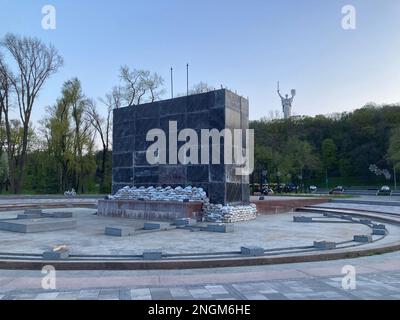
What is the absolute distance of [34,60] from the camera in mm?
34688

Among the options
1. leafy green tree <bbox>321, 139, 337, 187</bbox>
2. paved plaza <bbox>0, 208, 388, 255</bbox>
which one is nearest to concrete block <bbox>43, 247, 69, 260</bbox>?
paved plaza <bbox>0, 208, 388, 255</bbox>

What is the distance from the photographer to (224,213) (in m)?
16.2

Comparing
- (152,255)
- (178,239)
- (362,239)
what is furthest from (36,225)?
(362,239)

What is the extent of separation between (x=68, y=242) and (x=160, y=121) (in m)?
9.76

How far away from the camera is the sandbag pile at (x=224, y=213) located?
1617 centimetres

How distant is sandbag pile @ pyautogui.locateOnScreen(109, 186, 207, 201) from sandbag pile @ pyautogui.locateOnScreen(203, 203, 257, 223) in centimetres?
64

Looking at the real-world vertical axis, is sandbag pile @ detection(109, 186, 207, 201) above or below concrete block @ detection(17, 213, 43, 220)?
above

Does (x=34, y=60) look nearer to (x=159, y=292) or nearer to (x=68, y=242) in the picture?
(x=68, y=242)

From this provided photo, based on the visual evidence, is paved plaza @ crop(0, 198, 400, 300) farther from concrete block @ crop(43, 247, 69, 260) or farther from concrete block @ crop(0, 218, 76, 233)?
concrete block @ crop(0, 218, 76, 233)

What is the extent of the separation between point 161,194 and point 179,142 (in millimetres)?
2485

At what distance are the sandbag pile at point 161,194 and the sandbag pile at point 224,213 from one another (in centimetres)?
64

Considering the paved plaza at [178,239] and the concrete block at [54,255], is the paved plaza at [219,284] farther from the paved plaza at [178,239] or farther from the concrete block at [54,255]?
the paved plaza at [178,239]

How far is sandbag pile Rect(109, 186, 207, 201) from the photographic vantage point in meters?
17.1

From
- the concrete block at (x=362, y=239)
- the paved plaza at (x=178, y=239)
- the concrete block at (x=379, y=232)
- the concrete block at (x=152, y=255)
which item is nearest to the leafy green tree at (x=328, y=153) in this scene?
the paved plaza at (x=178, y=239)
